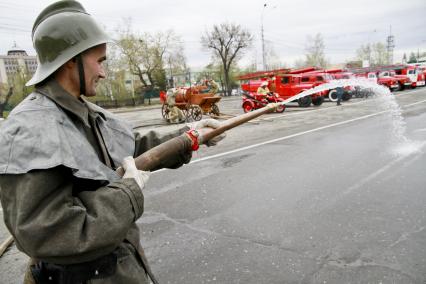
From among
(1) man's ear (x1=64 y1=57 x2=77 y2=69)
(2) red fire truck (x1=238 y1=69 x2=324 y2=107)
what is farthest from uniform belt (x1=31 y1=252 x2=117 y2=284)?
(2) red fire truck (x1=238 y1=69 x2=324 y2=107)

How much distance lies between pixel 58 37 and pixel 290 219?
3516mm

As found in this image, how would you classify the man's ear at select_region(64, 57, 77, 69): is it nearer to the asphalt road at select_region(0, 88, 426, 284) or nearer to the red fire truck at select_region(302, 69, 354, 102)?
the asphalt road at select_region(0, 88, 426, 284)

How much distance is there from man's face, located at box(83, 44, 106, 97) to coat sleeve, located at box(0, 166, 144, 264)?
0.50 metres

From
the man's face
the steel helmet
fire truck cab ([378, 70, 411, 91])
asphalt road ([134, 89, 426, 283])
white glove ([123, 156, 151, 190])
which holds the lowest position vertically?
asphalt road ([134, 89, 426, 283])

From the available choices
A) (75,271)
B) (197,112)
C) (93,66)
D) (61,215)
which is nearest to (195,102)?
(197,112)

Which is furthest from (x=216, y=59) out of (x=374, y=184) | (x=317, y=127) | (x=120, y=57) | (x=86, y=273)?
(x=86, y=273)

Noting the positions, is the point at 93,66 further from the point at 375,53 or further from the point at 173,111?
the point at 375,53

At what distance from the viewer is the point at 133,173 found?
5.06ft

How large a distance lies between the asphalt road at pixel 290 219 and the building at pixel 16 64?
2.34m

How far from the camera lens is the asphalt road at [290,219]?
3.18 metres

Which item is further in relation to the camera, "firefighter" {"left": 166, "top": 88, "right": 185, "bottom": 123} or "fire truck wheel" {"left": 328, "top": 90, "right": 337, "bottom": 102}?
"fire truck wheel" {"left": 328, "top": 90, "right": 337, "bottom": 102}

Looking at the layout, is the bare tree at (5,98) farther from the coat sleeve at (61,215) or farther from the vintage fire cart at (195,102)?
the coat sleeve at (61,215)

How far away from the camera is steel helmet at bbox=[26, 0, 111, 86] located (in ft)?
4.93

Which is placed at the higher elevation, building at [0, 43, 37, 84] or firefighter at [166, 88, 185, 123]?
building at [0, 43, 37, 84]
